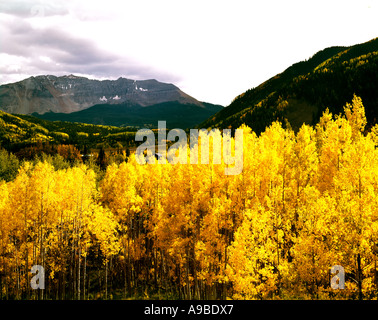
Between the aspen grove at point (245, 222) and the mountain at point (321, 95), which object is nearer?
the aspen grove at point (245, 222)

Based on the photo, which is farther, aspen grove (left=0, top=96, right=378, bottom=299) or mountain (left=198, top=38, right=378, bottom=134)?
mountain (left=198, top=38, right=378, bottom=134)

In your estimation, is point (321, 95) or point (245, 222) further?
point (321, 95)

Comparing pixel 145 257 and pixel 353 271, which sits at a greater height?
pixel 353 271

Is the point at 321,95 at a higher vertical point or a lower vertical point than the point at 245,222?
higher

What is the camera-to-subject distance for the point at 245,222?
20.1 m

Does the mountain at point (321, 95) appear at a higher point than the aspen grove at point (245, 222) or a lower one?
higher

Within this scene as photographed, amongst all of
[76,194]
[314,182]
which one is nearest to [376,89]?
[314,182]

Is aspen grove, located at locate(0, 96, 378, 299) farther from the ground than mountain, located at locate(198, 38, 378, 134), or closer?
closer

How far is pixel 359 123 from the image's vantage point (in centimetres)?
3953

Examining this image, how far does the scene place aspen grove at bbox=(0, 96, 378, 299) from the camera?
17.7 meters

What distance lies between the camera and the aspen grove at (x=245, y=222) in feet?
58.0
